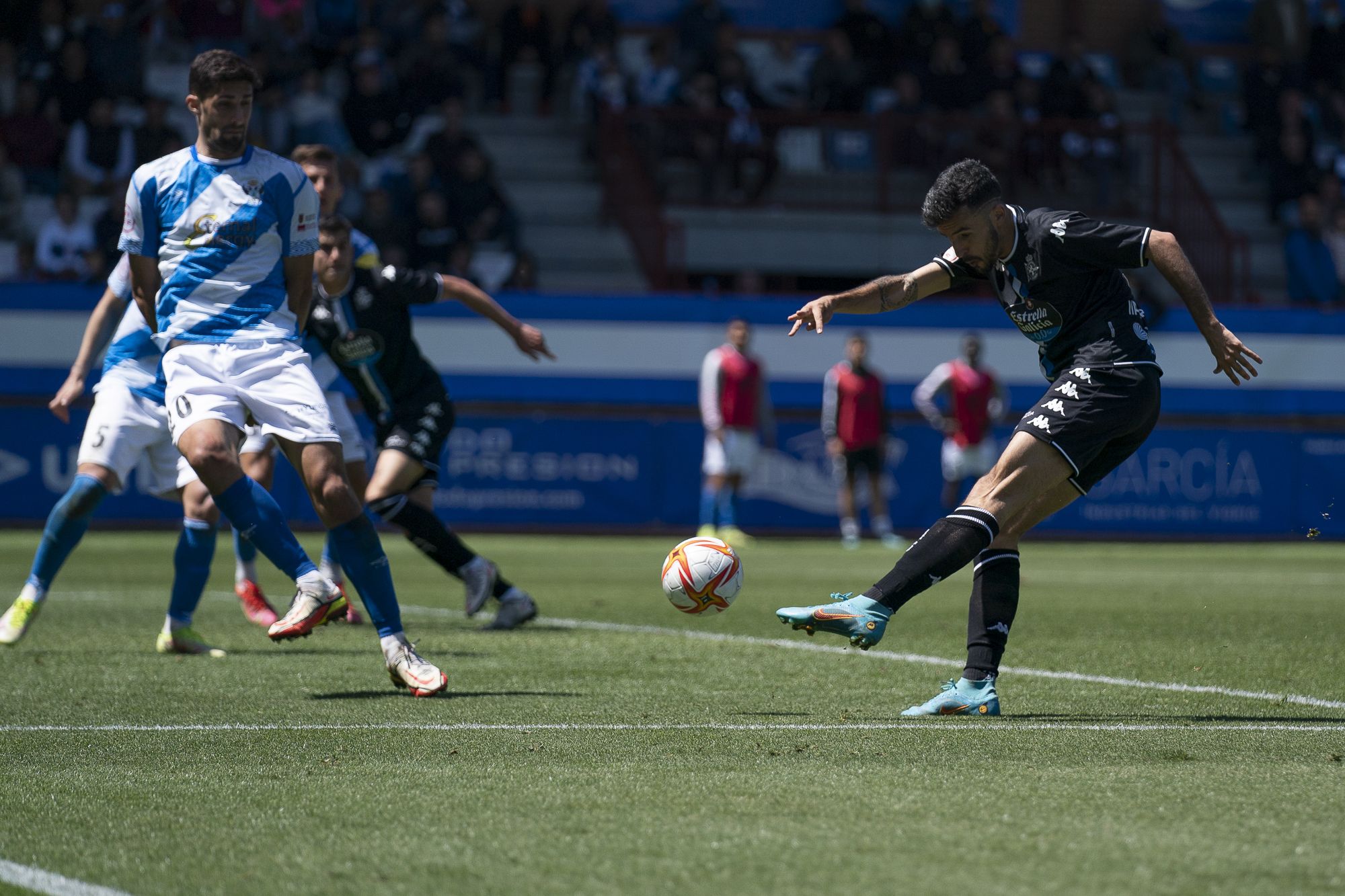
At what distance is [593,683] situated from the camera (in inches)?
275

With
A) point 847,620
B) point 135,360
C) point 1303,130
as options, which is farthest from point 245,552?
point 1303,130

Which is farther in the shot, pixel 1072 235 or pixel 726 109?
pixel 726 109

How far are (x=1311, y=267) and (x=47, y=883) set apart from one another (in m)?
21.2

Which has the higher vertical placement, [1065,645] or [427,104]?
[427,104]

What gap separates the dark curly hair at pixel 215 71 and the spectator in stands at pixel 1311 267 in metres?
18.3

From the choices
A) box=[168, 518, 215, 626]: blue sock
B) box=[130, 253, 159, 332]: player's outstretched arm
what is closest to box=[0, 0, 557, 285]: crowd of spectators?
box=[168, 518, 215, 626]: blue sock

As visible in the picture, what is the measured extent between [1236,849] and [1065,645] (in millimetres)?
4916

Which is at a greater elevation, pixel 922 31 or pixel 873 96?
pixel 922 31

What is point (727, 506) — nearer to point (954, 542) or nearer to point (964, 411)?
point (964, 411)

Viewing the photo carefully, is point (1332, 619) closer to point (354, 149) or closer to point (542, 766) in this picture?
point (542, 766)

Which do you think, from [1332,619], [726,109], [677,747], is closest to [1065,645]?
[1332,619]

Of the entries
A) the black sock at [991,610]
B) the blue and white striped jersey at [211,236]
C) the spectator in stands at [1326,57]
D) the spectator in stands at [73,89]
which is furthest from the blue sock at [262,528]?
the spectator in stands at [1326,57]

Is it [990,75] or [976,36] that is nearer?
[990,75]

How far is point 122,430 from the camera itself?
831 centimetres
